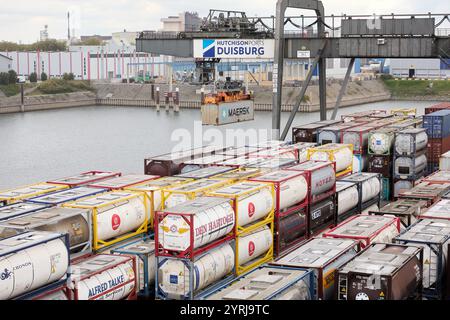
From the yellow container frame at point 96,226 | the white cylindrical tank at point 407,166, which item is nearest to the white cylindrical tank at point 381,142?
the white cylindrical tank at point 407,166

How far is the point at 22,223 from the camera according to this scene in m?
17.0

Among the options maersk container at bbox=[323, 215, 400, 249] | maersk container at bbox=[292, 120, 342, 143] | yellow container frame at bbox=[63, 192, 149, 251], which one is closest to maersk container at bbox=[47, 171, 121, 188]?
yellow container frame at bbox=[63, 192, 149, 251]

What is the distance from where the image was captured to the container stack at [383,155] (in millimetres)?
32656

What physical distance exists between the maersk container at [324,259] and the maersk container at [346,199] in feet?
24.1

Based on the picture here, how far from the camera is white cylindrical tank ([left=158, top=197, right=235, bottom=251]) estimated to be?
16.9 meters

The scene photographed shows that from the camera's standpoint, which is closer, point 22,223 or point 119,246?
point 22,223

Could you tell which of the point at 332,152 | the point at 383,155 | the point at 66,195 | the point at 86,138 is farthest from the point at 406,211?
the point at 86,138

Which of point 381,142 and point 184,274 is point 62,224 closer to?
point 184,274

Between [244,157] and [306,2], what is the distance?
14284 millimetres

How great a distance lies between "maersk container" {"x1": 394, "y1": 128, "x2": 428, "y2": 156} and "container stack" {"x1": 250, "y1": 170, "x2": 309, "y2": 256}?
1083 centimetres

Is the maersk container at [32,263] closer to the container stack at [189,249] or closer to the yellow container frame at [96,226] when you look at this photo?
the yellow container frame at [96,226]

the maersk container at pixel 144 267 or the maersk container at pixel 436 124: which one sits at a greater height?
the maersk container at pixel 436 124
